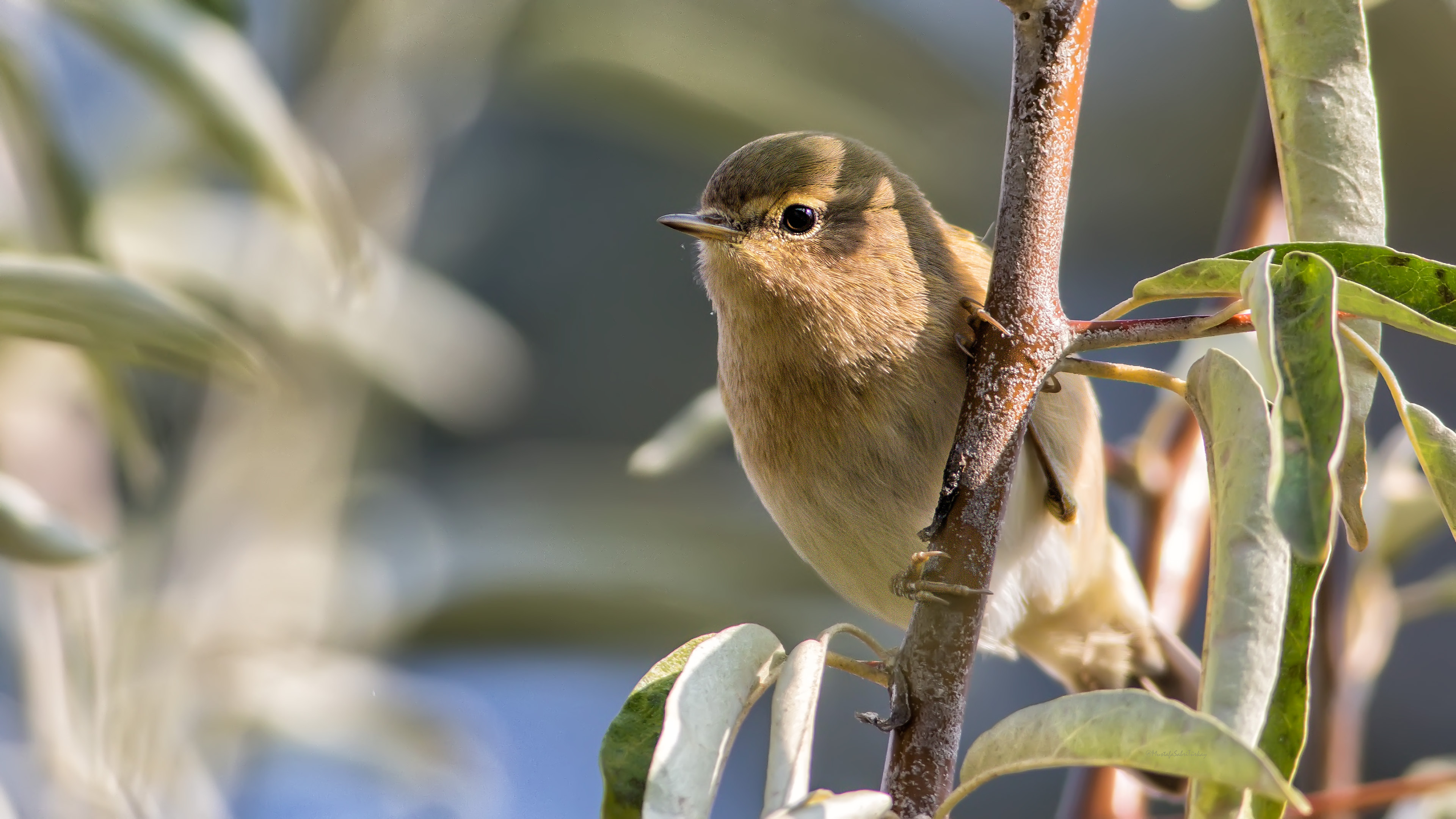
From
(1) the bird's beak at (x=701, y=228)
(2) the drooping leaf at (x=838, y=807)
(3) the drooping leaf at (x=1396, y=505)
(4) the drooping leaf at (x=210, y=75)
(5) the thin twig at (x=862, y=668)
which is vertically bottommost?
(2) the drooping leaf at (x=838, y=807)

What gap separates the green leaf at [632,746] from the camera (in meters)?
1.13

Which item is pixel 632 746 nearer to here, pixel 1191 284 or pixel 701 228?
pixel 1191 284

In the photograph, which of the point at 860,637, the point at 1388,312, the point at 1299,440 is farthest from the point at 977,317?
the point at 1299,440

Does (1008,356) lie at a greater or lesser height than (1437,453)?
greater

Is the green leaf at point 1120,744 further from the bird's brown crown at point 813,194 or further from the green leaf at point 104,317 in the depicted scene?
the bird's brown crown at point 813,194

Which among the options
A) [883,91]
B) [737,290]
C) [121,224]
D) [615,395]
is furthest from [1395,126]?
[121,224]

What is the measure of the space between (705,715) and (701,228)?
1197 millimetres

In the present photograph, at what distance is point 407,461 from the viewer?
4.54 metres

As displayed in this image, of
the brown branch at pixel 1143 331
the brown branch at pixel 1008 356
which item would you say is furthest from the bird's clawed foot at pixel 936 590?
the brown branch at pixel 1143 331

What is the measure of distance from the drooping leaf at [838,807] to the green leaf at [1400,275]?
1.75 ft

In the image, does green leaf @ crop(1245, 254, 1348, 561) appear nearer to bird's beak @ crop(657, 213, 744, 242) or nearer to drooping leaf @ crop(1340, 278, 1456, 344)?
drooping leaf @ crop(1340, 278, 1456, 344)

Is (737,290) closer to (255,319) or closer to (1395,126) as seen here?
(255,319)

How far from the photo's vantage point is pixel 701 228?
2.15 meters

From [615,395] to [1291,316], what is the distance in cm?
556
